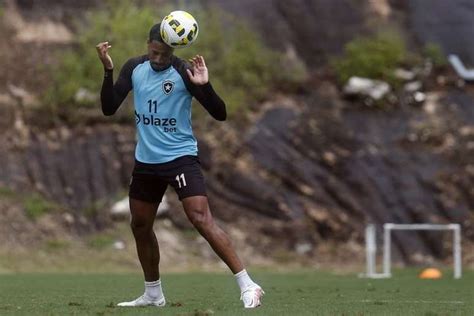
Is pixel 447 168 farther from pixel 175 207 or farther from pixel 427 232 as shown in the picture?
pixel 175 207

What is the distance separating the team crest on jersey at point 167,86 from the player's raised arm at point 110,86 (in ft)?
1.20

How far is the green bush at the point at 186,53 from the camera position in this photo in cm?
3142

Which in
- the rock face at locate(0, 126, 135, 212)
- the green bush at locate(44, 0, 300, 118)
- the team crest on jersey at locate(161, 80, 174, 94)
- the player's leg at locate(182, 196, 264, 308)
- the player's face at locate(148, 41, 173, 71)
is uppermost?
the green bush at locate(44, 0, 300, 118)

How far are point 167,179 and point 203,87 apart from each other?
32.9 inches

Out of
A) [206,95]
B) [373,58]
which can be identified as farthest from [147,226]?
[373,58]

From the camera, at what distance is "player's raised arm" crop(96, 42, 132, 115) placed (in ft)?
32.0

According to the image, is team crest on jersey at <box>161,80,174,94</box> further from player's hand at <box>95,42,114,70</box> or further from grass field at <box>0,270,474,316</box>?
grass field at <box>0,270,474,316</box>

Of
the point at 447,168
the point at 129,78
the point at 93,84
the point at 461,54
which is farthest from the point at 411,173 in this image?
the point at 129,78

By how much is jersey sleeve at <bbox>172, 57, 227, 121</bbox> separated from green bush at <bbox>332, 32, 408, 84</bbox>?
2408 cm

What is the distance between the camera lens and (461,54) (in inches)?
1344

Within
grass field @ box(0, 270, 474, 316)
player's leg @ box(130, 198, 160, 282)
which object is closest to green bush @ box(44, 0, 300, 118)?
grass field @ box(0, 270, 474, 316)

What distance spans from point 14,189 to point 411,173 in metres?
10.2

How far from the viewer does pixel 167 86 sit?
31.8 ft

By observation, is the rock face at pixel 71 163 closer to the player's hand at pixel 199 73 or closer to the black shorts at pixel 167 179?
the black shorts at pixel 167 179
